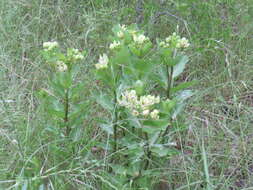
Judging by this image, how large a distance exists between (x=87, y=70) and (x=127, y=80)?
3.10 ft

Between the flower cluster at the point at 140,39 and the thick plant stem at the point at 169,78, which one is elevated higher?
the flower cluster at the point at 140,39

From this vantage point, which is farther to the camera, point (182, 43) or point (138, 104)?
point (182, 43)

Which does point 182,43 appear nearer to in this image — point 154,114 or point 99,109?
point 154,114

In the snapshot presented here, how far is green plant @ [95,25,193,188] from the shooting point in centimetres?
156

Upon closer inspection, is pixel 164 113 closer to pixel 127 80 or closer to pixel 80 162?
pixel 127 80

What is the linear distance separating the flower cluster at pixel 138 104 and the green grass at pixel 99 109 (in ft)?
1.05

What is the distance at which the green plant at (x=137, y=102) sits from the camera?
1562 mm

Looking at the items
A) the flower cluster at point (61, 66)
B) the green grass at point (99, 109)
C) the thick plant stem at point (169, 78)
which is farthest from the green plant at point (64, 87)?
the thick plant stem at point (169, 78)

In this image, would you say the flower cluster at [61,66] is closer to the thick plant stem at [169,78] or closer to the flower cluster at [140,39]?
the flower cluster at [140,39]

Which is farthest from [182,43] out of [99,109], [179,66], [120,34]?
[99,109]

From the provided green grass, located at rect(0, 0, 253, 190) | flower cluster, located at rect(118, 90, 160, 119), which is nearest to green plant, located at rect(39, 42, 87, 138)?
green grass, located at rect(0, 0, 253, 190)

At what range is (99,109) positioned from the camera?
2264mm

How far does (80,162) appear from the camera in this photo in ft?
6.01

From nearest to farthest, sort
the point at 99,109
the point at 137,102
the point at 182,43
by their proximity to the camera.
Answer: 1. the point at 137,102
2. the point at 182,43
3. the point at 99,109
